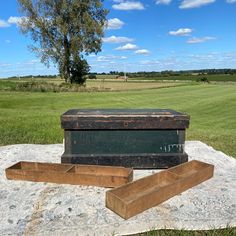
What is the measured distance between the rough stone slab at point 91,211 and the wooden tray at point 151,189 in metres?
0.07

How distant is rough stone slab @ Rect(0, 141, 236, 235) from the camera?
2859 mm

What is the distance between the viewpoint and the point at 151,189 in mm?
3633

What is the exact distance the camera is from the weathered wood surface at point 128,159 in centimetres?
450

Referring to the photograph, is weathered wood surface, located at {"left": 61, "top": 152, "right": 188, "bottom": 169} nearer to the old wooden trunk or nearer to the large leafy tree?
the old wooden trunk

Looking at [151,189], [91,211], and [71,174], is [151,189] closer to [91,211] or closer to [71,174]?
[91,211]

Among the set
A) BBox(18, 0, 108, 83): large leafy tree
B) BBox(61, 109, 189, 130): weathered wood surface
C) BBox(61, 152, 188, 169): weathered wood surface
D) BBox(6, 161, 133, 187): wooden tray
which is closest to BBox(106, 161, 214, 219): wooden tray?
BBox(6, 161, 133, 187): wooden tray

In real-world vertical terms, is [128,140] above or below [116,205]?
above

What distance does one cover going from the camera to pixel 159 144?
179 inches

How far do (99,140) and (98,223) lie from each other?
1.70 metres

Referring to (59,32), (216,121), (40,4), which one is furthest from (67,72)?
(216,121)

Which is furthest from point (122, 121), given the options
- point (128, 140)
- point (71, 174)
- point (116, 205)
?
point (116, 205)

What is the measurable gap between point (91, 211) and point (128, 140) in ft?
5.10

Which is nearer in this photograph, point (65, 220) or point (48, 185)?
point (65, 220)

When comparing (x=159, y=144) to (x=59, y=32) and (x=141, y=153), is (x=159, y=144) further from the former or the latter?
(x=59, y=32)
